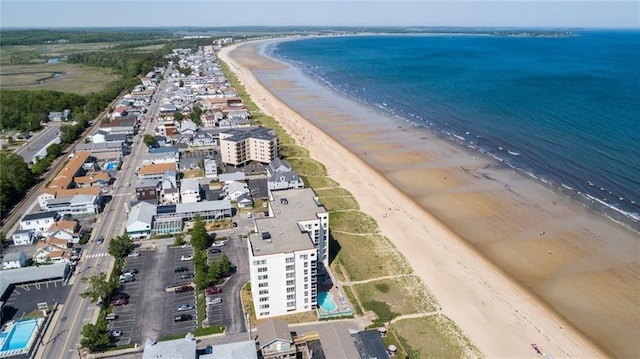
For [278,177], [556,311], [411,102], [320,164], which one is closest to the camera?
[556,311]

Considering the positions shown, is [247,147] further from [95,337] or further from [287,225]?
[95,337]

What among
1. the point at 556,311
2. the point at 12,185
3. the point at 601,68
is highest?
the point at 601,68

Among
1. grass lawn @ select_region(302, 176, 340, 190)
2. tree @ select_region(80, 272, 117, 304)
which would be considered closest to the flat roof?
tree @ select_region(80, 272, 117, 304)

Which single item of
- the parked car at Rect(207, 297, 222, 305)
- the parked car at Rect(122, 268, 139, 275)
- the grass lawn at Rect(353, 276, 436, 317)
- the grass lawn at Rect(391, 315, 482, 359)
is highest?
the parked car at Rect(122, 268, 139, 275)

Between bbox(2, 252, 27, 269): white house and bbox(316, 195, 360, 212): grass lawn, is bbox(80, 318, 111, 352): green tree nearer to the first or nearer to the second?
bbox(2, 252, 27, 269): white house

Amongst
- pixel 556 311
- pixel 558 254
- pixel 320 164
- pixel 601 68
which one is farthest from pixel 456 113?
pixel 601 68

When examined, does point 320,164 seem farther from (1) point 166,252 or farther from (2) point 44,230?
(2) point 44,230

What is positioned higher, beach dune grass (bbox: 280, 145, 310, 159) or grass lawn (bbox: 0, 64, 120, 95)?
grass lawn (bbox: 0, 64, 120, 95)
